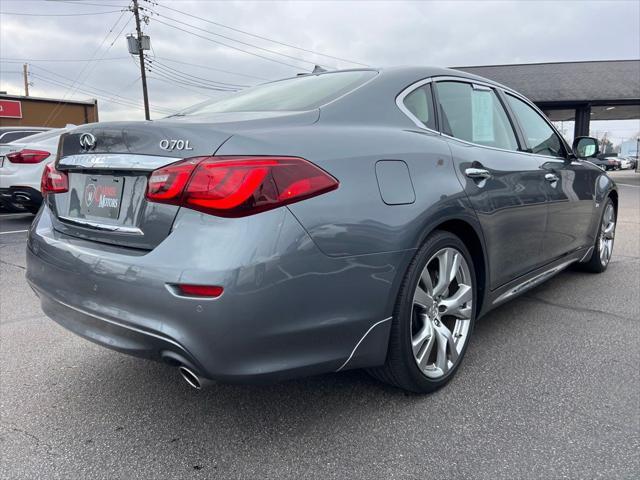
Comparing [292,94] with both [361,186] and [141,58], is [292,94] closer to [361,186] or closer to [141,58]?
[361,186]

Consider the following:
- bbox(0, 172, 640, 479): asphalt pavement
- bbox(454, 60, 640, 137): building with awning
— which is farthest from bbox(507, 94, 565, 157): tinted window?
bbox(454, 60, 640, 137): building with awning

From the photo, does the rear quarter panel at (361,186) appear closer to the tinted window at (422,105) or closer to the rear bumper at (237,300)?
the rear bumper at (237,300)

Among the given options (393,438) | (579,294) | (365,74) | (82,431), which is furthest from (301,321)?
(579,294)

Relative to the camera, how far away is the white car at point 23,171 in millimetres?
7270

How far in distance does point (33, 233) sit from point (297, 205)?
1419 mm

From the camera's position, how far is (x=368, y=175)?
2047mm

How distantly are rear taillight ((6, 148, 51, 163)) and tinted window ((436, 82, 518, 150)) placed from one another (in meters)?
6.50

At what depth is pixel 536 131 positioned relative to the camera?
12.3 feet

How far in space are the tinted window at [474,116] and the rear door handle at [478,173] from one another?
22 centimetres

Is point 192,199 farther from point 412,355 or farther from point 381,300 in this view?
point 412,355

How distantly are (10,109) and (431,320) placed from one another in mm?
29071

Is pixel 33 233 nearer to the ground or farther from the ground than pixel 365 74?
nearer to the ground

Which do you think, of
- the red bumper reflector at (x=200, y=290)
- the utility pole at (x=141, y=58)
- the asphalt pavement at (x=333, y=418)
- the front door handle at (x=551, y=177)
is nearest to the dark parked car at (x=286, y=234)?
the red bumper reflector at (x=200, y=290)

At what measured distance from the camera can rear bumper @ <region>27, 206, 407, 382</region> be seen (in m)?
1.72
